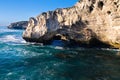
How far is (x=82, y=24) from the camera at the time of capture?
4531 cm

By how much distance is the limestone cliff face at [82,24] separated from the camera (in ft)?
134

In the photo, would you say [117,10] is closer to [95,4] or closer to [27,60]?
[95,4]

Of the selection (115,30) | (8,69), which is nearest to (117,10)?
(115,30)

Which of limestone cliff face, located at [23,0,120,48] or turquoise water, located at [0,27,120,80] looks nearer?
turquoise water, located at [0,27,120,80]

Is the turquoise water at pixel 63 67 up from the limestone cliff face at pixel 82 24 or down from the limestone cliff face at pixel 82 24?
down

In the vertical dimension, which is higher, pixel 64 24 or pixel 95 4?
pixel 95 4

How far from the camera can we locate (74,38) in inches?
1827

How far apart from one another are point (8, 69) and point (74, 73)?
7.42 metres

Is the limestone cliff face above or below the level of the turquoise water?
above

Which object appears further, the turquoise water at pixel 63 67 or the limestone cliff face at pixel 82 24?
the limestone cliff face at pixel 82 24

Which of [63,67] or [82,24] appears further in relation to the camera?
[82,24]

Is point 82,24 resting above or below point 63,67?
above

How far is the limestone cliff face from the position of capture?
4094 centimetres

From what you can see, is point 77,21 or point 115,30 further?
point 77,21
